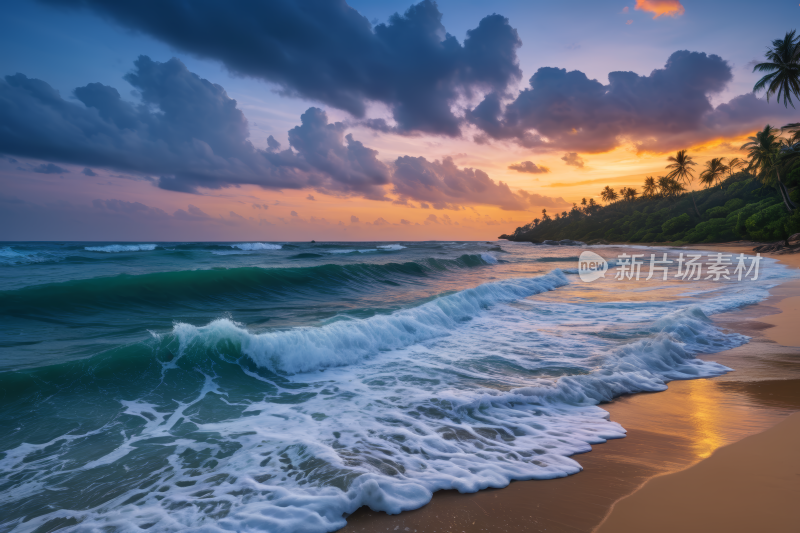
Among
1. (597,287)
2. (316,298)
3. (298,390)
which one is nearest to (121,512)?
(298,390)

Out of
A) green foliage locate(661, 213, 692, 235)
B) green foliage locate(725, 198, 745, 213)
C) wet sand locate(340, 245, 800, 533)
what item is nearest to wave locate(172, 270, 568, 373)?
wet sand locate(340, 245, 800, 533)

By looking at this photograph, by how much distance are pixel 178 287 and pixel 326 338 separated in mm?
8453

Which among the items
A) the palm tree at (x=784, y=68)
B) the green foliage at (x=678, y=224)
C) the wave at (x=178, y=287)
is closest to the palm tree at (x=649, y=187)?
the green foliage at (x=678, y=224)

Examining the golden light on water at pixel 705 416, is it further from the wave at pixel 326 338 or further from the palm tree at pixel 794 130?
the palm tree at pixel 794 130

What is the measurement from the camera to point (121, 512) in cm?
272

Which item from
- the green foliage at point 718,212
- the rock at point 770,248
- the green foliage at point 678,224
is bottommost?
the rock at point 770,248

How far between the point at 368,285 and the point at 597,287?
10.7 meters

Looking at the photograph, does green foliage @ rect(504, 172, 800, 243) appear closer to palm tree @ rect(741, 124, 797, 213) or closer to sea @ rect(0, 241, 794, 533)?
palm tree @ rect(741, 124, 797, 213)

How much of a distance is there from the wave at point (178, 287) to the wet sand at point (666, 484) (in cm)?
1098

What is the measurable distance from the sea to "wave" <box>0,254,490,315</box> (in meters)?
0.13

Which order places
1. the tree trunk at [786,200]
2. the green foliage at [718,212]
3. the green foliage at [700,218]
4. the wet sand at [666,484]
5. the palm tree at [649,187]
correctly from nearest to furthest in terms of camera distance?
the wet sand at [666,484] < the tree trunk at [786,200] < the green foliage at [700,218] < the green foliage at [718,212] < the palm tree at [649,187]

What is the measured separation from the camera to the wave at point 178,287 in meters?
9.53

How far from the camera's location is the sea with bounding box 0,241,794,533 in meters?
2.88

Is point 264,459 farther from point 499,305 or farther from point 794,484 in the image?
point 499,305
